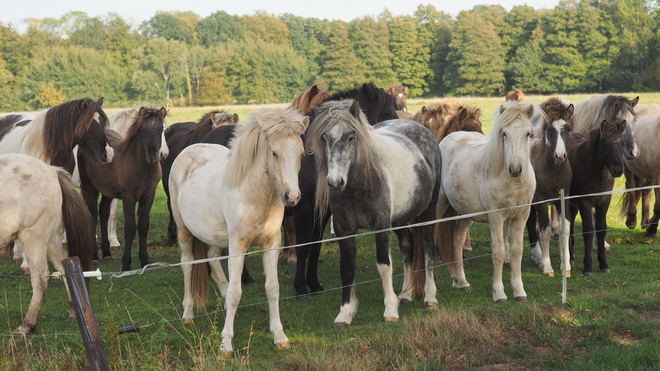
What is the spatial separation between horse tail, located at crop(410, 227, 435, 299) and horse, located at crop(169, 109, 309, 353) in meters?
1.99

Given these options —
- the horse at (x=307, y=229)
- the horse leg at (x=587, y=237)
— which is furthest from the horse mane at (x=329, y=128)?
the horse leg at (x=587, y=237)

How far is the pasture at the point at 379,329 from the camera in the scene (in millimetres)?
4746

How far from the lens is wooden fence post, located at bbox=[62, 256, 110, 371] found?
165 inches

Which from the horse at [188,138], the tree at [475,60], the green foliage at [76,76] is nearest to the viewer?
the horse at [188,138]

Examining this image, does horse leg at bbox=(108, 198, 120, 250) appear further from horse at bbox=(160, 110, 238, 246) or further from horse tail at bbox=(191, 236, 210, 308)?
horse tail at bbox=(191, 236, 210, 308)

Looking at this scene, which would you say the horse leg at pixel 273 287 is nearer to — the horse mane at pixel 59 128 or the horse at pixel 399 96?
the horse mane at pixel 59 128

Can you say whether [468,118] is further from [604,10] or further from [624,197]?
[604,10]

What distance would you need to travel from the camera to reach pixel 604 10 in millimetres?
61625

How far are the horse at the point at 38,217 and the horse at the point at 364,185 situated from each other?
7.78 feet

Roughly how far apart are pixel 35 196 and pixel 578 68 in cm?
5986

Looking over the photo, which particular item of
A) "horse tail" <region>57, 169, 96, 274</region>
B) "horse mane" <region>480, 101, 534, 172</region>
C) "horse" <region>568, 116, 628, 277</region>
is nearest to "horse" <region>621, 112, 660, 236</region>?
"horse" <region>568, 116, 628, 277</region>

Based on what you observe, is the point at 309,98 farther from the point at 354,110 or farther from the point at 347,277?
the point at 347,277

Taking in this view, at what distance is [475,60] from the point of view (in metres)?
61.1

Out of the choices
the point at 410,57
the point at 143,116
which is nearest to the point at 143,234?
the point at 143,116
